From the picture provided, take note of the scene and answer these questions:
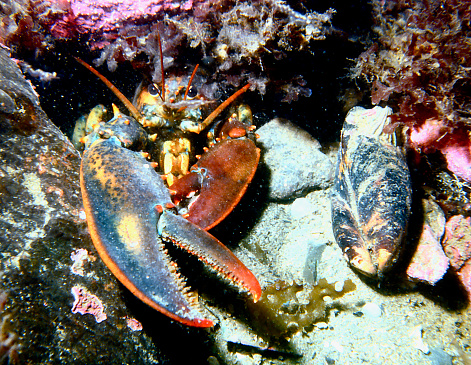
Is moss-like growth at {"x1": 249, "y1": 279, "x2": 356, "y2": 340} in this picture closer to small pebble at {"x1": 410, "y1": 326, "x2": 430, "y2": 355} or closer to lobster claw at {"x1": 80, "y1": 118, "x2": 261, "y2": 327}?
small pebble at {"x1": 410, "y1": 326, "x2": 430, "y2": 355}

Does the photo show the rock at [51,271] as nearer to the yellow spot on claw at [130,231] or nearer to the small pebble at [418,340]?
the yellow spot on claw at [130,231]

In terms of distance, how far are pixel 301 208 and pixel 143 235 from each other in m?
2.15

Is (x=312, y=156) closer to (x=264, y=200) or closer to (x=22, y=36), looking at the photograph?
(x=264, y=200)

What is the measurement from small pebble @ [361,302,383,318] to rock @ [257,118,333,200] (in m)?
1.43

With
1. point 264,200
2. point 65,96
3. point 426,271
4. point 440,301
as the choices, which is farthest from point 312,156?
point 65,96

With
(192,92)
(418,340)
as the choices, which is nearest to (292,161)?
(192,92)

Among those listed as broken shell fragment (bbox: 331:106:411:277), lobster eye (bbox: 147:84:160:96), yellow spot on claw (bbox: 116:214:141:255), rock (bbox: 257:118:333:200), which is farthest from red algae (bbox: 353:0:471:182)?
yellow spot on claw (bbox: 116:214:141:255)

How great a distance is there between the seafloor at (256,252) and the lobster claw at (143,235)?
1.09 feet

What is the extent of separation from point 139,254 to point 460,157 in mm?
2776

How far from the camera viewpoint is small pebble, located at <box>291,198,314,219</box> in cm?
313

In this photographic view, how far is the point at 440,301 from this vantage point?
2389 mm

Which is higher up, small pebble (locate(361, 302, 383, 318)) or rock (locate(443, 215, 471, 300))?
rock (locate(443, 215, 471, 300))

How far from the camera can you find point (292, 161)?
3.21 m

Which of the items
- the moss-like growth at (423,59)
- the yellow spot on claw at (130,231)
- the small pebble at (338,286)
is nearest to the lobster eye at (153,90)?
the yellow spot on claw at (130,231)
